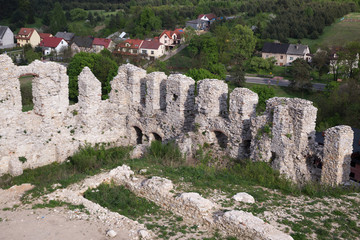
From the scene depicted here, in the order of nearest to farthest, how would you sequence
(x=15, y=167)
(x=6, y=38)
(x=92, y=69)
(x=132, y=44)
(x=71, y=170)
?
(x=15, y=167) → (x=71, y=170) → (x=92, y=69) → (x=132, y=44) → (x=6, y=38)

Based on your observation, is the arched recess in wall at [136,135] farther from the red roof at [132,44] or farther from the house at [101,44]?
the house at [101,44]

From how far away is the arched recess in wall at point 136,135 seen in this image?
22.8m

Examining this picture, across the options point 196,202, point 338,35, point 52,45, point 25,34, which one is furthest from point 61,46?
point 196,202

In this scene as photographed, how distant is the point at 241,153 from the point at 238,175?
193cm

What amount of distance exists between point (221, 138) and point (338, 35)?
57.7m

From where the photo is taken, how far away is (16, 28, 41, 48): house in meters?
80.0

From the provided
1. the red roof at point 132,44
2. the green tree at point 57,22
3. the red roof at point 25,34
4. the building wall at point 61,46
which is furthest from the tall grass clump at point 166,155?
the green tree at point 57,22

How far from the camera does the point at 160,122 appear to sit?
835 inches

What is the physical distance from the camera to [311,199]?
1406 cm

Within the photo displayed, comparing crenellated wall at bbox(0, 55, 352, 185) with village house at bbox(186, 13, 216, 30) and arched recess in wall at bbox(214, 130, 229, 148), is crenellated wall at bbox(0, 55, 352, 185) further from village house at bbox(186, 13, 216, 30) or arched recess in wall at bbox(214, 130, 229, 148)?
village house at bbox(186, 13, 216, 30)

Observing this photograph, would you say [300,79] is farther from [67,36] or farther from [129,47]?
[67,36]

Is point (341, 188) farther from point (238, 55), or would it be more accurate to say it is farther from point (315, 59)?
point (238, 55)

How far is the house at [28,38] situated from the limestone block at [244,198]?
7496 centimetres

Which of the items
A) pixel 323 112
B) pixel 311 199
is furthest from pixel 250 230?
pixel 323 112
